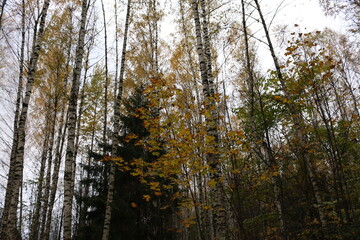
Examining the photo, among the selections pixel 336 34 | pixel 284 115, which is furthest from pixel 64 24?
pixel 336 34

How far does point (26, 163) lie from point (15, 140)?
8875 mm

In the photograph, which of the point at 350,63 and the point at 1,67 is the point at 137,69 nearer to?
the point at 1,67

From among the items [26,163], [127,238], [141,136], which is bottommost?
[127,238]

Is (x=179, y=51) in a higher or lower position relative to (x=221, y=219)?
higher

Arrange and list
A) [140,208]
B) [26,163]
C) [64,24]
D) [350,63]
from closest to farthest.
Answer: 1. [140,208]
2. [64,24]
3. [350,63]
4. [26,163]

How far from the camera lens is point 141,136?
8.41m

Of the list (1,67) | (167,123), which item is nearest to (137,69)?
(1,67)

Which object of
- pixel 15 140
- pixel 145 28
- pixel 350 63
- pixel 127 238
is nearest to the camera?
pixel 127 238

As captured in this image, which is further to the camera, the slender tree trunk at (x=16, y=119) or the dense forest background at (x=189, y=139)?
the slender tree trunk at (x=16, y=119)

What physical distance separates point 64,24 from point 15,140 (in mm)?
5954

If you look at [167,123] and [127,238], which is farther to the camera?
[127,238]

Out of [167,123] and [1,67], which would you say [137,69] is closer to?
[1,67]

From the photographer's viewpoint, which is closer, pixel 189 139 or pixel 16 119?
pixel 189 139

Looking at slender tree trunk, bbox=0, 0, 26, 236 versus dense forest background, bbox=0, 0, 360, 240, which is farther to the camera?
slender tree trunk, bbox=0, 0, 26, 236
